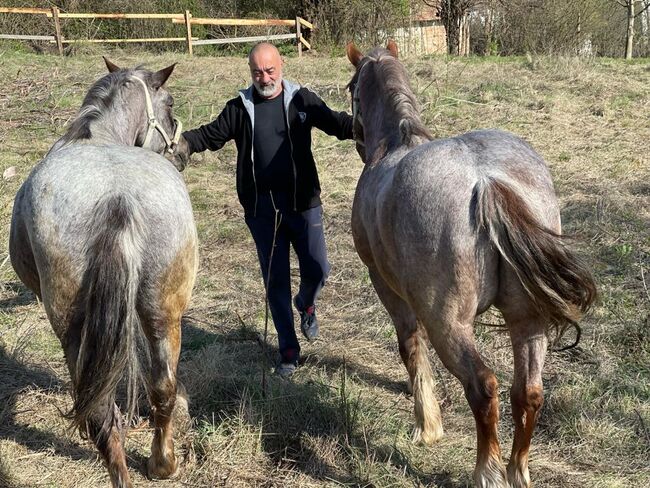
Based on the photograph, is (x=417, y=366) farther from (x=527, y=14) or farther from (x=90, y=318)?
(x=527, y=14)

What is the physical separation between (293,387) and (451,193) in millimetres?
1908

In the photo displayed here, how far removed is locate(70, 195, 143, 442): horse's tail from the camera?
288 cm

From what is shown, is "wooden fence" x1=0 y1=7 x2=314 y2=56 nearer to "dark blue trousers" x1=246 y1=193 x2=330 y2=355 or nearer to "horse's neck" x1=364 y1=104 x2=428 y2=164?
"dark blue trousers" x1=246 y1=193 x2=330 y2=355

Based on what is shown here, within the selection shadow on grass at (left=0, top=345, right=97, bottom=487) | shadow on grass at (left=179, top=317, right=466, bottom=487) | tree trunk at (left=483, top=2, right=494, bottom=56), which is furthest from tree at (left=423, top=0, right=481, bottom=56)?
shadow on grass at (left=0, top=345, right=97, bottom=487)

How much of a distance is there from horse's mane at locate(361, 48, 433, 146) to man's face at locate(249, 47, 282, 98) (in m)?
0.58

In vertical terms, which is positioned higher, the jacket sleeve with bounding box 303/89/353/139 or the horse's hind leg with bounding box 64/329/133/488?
the jacket sleeve with bounding box 303/89/353/139

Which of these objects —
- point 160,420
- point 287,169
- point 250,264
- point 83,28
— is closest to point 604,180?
point 250,264

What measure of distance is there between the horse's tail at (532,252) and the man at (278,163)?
198 centimetres

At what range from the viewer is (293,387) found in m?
4.17

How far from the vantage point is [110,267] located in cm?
287

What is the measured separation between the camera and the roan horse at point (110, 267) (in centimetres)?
292

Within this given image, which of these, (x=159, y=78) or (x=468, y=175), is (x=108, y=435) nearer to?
(x=468, y=175)

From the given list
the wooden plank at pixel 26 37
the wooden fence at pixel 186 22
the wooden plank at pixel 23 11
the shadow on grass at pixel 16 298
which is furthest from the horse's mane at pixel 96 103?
the wooden plank at pixel 23 11

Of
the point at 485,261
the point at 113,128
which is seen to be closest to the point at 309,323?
the point at 113,128
